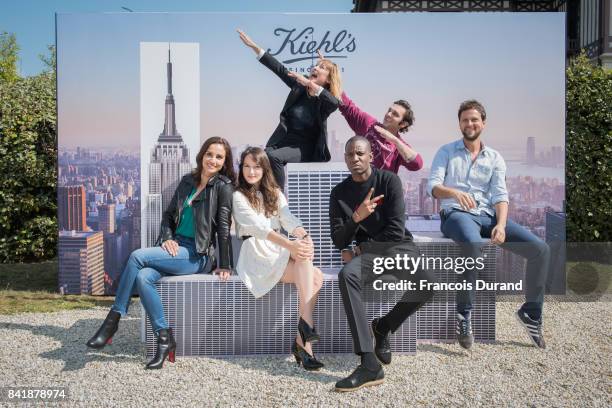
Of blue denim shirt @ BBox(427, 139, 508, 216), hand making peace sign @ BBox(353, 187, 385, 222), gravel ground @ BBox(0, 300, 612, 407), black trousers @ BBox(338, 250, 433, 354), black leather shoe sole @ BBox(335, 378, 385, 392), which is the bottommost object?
gravel ground @ BBox(0, 300, 612, 407)

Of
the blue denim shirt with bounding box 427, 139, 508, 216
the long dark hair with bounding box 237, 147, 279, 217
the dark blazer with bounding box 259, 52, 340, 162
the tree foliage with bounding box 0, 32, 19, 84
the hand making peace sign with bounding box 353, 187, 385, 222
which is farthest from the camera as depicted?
the tree foliage with bounding box 0, 32, 19, 84

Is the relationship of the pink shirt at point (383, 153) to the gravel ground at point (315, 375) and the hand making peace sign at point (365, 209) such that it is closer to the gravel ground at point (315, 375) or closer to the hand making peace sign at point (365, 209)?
the hand making peace sign at point (365, 209)

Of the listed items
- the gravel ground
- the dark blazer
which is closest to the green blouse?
the gravel ground

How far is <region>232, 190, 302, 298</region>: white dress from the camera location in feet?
11.3

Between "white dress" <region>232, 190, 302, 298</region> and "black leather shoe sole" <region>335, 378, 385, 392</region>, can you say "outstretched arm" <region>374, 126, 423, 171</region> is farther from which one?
"black leather shoe sole" <region>335, 378, 385, 392</region>

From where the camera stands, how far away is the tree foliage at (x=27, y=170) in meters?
5.95

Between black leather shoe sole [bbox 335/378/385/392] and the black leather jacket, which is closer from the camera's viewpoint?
black leather shoe sole [bbox 335/378/385/392]

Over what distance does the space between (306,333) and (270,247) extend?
55 cm

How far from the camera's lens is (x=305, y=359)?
3.32 m

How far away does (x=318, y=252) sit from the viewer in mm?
3908

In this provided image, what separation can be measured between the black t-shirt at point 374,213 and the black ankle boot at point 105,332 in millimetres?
1386

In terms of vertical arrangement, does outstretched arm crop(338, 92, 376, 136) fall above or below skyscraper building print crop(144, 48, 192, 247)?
above

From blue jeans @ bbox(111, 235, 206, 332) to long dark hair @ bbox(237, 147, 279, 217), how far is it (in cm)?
50

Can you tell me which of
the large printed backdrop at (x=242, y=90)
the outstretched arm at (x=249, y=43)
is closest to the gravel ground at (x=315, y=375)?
the large printed backdrop at (x=242, y=90)
